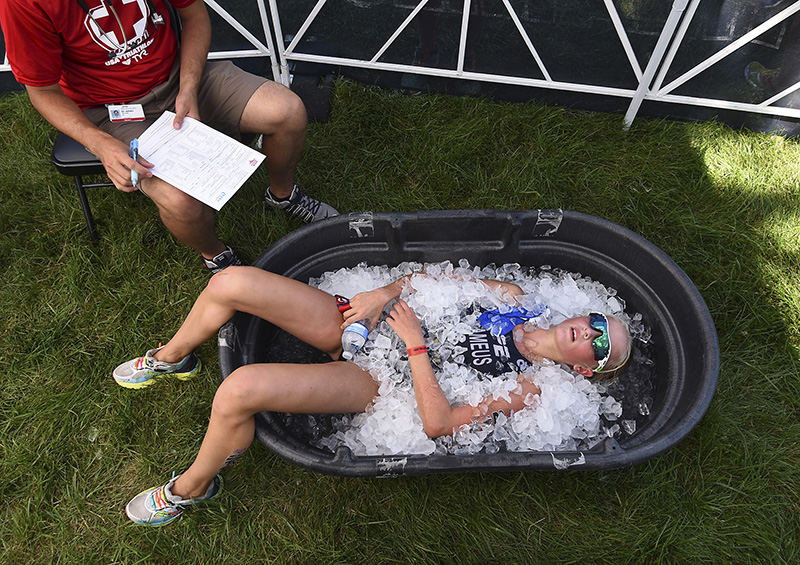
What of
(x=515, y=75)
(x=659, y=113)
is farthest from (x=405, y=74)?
(x=659, y=113)

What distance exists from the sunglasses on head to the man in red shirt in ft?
6.26

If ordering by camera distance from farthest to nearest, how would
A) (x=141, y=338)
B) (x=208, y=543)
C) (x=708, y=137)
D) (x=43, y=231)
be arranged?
(x=708, y=137) → (x=43, y=231) → (x=141, y=338) → (x=208, y=543)

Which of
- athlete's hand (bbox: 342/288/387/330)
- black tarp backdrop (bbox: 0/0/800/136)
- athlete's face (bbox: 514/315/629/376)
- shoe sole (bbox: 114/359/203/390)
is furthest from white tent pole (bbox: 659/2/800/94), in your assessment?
shoe sole (bbox: 114/359/203/390)

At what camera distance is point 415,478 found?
2639 mm

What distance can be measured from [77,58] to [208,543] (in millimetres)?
2408

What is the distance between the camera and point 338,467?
2195mm

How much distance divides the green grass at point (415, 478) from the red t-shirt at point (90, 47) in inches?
35.7

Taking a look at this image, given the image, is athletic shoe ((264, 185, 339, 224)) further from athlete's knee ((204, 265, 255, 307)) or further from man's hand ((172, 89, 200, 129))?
athlete's knee ((204, 265, 255, 307))

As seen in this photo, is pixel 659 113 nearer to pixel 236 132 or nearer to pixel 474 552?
pixel 236 132

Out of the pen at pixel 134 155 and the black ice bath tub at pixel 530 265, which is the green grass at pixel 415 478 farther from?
the pen at pixel 134 155

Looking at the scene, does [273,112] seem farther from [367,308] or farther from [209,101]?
[367,308]

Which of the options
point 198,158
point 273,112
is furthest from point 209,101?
point 198,158

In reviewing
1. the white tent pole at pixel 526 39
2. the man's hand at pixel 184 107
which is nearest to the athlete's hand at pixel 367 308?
the man's hand at pixel 184 107

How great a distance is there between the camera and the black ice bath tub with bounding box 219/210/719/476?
224 centimetres
